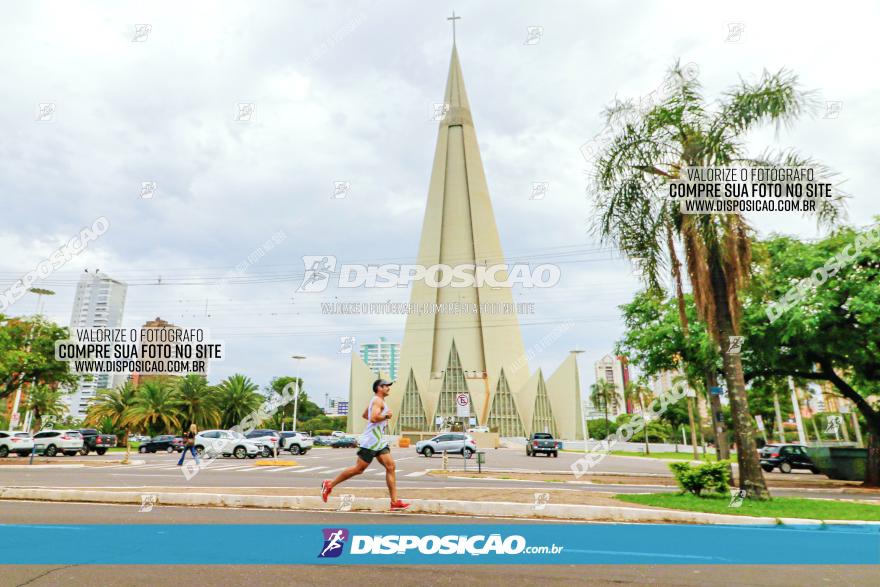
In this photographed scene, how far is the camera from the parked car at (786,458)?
84.4 ft

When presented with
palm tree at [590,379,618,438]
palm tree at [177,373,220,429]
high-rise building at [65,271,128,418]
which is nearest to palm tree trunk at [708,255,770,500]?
palm tree at [177,373,220,429]

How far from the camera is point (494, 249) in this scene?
76.5 metres

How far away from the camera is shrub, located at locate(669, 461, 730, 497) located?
993 centimetres

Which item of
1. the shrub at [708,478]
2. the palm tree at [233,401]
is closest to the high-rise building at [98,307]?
the palm tree at [233,401]

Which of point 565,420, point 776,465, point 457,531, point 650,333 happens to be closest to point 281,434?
point 650,333

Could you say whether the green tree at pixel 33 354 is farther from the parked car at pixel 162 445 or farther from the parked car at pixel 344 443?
the parked car at pixel 344 443

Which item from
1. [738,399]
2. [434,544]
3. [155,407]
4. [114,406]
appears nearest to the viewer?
[434,544]

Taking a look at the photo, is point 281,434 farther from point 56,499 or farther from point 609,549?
point 609,549

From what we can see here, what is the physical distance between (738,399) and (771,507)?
2232mm

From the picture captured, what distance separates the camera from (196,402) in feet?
171

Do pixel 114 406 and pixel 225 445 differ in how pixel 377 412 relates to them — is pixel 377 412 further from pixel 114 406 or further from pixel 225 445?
pixel 114 406

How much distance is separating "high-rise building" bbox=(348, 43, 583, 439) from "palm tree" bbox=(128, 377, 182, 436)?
26343 mm

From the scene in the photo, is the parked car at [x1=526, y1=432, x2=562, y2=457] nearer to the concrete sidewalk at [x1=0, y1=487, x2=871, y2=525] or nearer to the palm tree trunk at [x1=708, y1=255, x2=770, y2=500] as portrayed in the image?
the palm tree trunk at [x1=708, y1=255, x2=770, y2=500]

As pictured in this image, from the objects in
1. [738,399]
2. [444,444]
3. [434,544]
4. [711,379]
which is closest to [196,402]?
[444,444]
